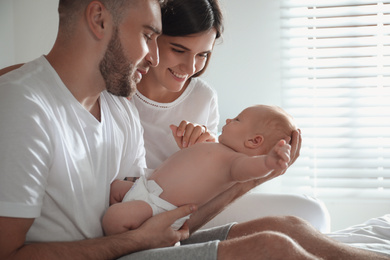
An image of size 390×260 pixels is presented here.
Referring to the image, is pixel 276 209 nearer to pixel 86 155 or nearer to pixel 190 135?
pixel 190 135

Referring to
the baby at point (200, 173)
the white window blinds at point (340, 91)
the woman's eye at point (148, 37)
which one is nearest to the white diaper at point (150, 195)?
the baby at point (200, 173)

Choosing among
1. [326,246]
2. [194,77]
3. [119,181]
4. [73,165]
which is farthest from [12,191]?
[194,77]

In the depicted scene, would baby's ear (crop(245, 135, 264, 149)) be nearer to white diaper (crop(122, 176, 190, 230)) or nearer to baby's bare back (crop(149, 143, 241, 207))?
baby's bare back (crop(149, 143, 241, 207))

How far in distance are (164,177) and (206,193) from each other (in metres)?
0.16

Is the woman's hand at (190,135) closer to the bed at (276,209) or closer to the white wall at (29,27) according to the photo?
the bed at (276,209)

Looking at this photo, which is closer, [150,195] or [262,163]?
[262,163]

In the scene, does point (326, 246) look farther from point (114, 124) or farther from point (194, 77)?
point (194, 77)

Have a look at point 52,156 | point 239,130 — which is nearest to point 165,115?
point 239,130

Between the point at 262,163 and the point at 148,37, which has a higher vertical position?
the point at 148,37

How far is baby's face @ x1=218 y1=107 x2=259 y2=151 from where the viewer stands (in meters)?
1.80

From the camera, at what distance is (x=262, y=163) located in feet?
4.90

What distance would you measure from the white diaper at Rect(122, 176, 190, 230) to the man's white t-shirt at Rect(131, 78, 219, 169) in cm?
57

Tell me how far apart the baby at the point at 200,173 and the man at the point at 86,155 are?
56mm

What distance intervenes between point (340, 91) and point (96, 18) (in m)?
2.66
